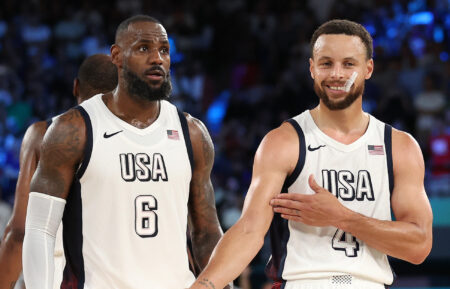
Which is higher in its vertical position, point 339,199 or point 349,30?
point 349,30

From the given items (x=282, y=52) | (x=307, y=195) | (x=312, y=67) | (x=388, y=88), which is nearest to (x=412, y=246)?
(x=307, y=195)

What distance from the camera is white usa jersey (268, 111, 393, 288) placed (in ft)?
12.8

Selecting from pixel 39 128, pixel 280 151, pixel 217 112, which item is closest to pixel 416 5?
pixel 217 112

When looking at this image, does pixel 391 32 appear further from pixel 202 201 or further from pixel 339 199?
pixel 339 199

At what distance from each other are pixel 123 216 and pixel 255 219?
68 cm

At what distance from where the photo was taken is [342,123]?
4.18m

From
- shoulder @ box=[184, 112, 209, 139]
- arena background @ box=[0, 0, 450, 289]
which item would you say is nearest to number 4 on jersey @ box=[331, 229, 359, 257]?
shoulder @ box=[184, 112, 209, 139]

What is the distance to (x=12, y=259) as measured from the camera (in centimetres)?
469

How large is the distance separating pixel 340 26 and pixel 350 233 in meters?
1.05

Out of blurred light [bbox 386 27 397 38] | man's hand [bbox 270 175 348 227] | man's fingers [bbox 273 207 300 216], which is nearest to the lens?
man's hand [bbox 270 175 348 227]

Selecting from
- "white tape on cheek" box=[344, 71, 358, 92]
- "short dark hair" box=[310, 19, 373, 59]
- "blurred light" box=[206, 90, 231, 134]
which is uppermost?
"blurred light" box=[206, 90, 231, 134]

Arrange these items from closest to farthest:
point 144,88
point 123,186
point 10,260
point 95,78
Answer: point 123,186, point 144,88, point 10,260, point 95,78

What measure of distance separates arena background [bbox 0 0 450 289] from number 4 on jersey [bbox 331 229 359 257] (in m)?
5.44

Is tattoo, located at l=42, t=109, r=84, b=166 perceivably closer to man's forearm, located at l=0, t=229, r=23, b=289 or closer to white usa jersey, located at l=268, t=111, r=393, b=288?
man's forearm, located at l=0, t=229, r=23, b=289
